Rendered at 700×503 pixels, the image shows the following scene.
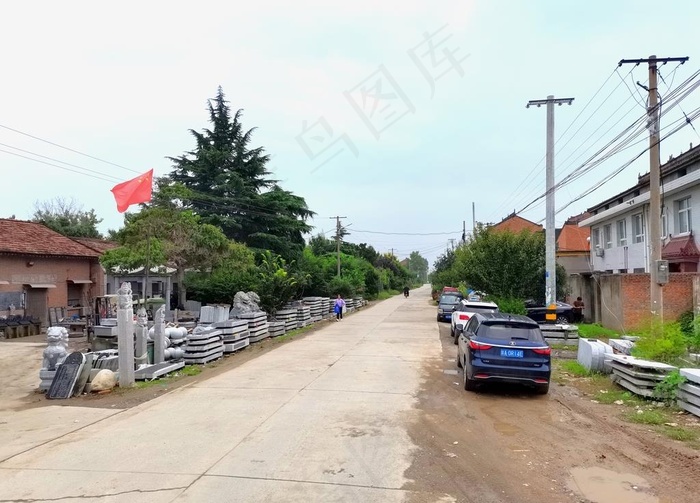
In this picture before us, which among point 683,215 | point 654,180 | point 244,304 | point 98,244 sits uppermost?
point 654,180

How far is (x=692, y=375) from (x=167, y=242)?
64.3 ft

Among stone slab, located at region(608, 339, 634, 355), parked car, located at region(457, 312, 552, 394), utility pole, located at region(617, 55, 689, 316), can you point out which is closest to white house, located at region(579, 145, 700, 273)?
utility pole, located at region(617, 55, 689, 316)

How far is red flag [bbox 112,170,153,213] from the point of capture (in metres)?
Result: 13.3

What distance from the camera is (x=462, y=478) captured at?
5.58m

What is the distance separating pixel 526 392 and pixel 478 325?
1.61 metres

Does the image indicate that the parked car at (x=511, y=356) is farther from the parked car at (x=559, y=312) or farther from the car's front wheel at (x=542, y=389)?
the parked car at (x=559, y=312)

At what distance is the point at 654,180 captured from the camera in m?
13.9

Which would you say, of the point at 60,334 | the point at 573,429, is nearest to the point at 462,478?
the point at 573,429

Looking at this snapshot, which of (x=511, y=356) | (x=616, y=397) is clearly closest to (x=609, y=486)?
(x=511, y=356)

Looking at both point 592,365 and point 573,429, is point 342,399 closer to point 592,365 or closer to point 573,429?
point 573,429

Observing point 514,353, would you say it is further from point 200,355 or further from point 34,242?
point 34,242

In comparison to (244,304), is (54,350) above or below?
below

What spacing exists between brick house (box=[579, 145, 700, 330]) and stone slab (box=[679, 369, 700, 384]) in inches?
437

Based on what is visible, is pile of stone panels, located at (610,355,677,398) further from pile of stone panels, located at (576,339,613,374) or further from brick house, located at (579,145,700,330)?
brick house, located at (579,145,700,330)
